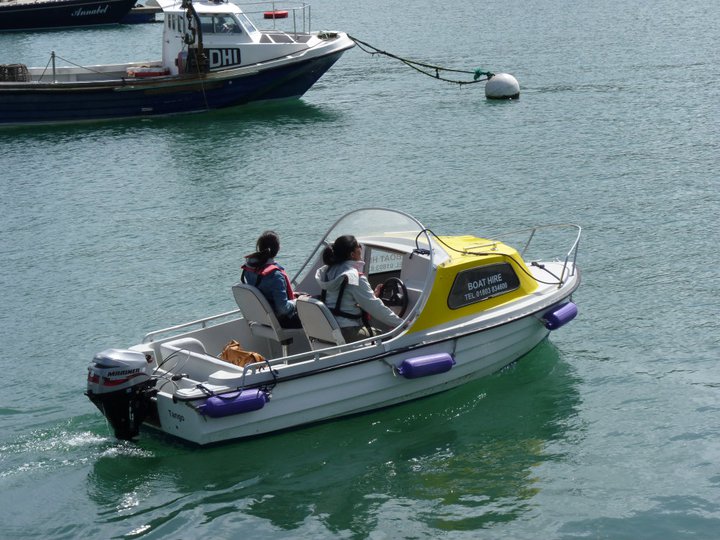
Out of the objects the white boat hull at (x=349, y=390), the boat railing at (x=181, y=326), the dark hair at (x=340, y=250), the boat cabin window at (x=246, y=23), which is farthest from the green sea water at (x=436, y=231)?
the boat cabin window at (x=246, y=23)

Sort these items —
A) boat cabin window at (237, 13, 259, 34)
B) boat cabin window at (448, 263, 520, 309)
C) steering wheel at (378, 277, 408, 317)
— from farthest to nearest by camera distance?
boat cabin window at (237, 13, 259, 34) < steering wheel at (378, 277, 408, 317) < boat cabin window at (448, 263, 520, 309)

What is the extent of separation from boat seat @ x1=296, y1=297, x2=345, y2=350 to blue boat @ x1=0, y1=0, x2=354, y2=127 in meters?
20.2

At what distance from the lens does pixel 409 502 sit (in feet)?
33.6

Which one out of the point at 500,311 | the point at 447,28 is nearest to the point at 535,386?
the point at 500,311

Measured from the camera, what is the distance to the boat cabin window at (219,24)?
99.6 feet

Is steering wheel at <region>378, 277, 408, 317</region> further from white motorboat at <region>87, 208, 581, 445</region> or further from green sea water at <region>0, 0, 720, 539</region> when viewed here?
green sea water at <region>0, 0, 720, 539</region>

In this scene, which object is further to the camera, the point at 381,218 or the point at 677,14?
the point at 677,14

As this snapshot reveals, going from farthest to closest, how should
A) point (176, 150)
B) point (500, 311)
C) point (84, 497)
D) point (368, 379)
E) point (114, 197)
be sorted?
point (176, 150) → point (114, 197) → point (500, 311) → point (368, 379) → point (84, 497)

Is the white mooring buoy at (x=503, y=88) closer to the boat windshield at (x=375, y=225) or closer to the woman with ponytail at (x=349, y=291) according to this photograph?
the boat windshield at (x=375, y=225)

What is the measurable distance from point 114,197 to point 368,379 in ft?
43.4

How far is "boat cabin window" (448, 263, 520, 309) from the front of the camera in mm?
11727

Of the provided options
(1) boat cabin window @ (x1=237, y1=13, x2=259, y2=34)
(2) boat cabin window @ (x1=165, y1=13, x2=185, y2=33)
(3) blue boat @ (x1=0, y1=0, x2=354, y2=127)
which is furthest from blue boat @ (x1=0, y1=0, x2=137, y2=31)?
(1) boat cabin window @ (x1=237, y1=13, x2=259, y2=34)

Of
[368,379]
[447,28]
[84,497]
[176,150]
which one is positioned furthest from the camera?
[447,28]

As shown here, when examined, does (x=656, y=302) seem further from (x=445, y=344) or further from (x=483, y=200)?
(x=483, y=200)
